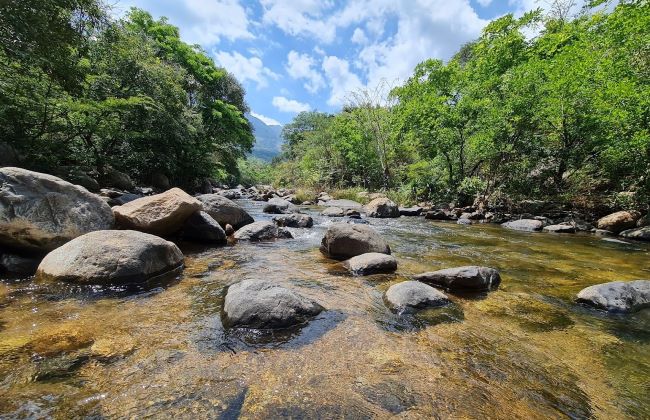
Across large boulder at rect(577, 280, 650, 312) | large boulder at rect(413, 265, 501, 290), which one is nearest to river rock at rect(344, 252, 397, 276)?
large boulder at rect(413, 265, 501, 290)

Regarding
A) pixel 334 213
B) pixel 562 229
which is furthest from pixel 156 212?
pixel 562 229

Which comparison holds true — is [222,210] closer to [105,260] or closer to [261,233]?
[261,233]

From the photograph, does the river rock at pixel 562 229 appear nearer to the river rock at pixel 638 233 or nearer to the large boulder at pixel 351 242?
the river rock at pixel 638 233

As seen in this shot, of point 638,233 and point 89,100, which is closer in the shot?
point 638,233

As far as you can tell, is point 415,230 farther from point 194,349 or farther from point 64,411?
point 64,411

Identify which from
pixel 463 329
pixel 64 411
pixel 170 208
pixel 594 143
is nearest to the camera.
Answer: pixel 64 411

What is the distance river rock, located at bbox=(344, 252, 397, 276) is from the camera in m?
6.33

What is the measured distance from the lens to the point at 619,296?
4863 mm

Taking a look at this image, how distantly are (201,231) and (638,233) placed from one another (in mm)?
13371

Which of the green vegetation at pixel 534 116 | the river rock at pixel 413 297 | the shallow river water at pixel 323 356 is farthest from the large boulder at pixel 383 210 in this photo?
the river rock at pixel 413 297

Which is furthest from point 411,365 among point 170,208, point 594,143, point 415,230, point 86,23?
point 594,143

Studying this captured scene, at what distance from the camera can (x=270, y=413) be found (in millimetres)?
2531

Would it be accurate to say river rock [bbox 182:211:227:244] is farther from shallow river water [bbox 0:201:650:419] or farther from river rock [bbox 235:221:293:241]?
shallow river water [bbox 0:201:650:419]

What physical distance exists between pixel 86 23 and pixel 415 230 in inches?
481
